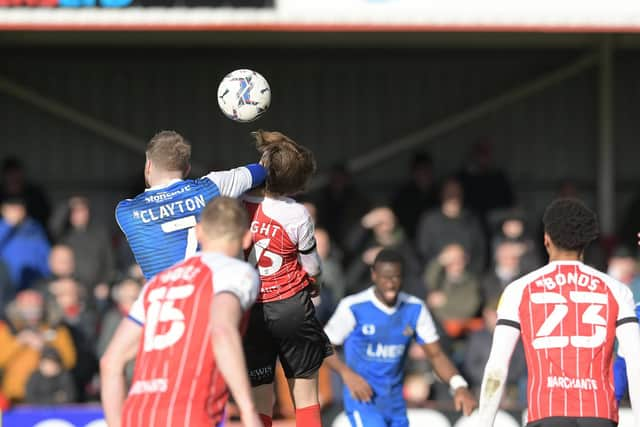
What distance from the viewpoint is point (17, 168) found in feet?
47.9

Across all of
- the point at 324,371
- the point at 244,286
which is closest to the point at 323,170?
the point at 324,371

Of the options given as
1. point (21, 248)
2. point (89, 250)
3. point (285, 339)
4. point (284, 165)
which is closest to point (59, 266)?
point (89, 250)

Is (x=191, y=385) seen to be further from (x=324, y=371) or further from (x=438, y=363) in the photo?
(x=324, y=371)

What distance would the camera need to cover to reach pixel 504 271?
12711 millimetres

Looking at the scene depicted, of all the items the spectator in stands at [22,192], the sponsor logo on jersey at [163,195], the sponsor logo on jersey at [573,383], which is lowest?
the sponsor logo on jersey at [573,383]

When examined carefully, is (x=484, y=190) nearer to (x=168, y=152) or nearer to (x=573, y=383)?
(x=168, y=152)

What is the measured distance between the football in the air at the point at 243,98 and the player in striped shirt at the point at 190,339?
5.59ft

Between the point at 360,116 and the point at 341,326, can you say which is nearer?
the point at 341,326

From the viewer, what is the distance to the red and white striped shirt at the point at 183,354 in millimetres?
5406

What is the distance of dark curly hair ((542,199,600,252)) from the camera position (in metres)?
6.16

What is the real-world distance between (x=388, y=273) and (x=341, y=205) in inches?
223

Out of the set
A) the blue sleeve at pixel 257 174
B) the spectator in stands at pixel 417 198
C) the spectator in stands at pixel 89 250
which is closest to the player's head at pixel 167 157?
the blue sleeve at pixel 257 174

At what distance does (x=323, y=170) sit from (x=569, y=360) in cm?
1073

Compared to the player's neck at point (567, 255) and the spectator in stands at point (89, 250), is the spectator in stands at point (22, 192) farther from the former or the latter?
the player's neck at point (567, 255)
